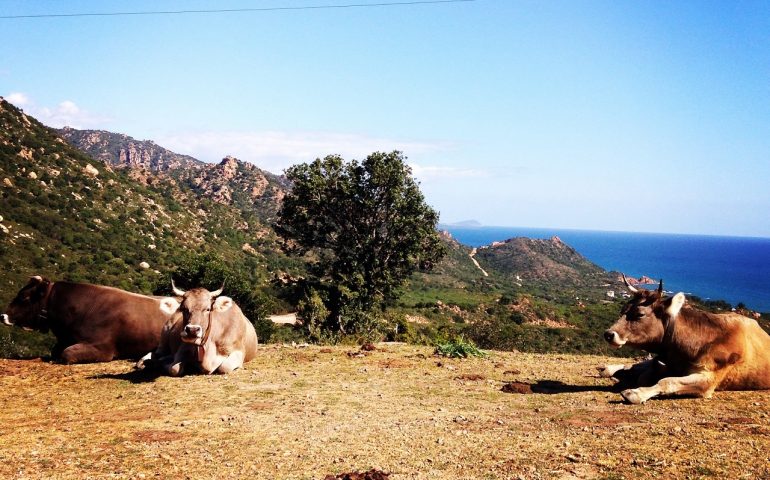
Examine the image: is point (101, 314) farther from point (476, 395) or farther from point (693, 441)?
point (693, 441)

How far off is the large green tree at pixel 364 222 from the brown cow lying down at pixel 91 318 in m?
17.4

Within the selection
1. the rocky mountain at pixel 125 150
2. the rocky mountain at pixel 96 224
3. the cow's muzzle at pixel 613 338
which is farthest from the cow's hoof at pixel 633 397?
the rocky mountain at pixel 125 150

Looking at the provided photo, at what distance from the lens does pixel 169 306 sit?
1056 centimetres

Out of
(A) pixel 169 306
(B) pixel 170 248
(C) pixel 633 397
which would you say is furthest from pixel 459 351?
(B) pixel 170 248

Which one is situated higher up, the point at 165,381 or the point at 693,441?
the point at 693,441

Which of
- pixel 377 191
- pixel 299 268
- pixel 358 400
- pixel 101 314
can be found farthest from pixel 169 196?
pixel 358 400

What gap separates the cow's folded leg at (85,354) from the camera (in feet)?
36.3

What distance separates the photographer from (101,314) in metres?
11.6

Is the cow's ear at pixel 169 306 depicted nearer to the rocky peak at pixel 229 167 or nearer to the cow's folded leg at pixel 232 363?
the cow's folded leg at pixel 232 363

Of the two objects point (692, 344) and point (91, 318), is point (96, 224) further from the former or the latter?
point (692, 344)

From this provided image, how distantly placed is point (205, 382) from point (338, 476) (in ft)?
17.7

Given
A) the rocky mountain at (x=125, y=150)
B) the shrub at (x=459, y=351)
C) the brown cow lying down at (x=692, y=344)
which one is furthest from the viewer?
the rocky mountain at (x=125, y=150)

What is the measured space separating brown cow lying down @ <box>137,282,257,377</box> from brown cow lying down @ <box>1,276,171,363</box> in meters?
0.90

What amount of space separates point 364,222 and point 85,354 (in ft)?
67.7
